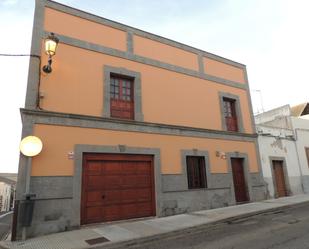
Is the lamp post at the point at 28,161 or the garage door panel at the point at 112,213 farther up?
the lamp post at the point at 28,161

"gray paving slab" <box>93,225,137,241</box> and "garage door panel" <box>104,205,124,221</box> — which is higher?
"garage door panel" <box>104,205,124,221</box>

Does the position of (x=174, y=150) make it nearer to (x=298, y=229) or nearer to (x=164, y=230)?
(x=164, y=230)

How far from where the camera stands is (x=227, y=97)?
1352cm

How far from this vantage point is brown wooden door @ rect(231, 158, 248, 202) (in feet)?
40.2

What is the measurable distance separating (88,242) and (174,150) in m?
5.24

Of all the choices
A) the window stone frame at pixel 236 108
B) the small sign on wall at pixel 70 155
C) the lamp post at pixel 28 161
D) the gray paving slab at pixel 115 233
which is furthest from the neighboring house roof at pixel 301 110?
the lamp post at pixel 28 161

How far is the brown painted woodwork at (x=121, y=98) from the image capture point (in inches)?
389

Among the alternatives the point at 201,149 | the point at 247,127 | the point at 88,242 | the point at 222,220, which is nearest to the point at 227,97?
the point at 247,127

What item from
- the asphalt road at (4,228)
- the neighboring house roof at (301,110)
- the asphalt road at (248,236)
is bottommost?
the asphalt road at (4,228)

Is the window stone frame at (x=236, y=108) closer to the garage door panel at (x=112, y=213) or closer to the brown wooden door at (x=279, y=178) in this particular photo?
the brown wooden door at (x=279, y=178)

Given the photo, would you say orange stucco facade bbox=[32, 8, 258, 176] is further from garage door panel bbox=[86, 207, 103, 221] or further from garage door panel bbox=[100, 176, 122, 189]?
garage door panel bbox=[86, 207, 103, 221]

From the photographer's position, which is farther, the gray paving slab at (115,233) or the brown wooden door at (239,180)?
the brown wooden door at (239,180)

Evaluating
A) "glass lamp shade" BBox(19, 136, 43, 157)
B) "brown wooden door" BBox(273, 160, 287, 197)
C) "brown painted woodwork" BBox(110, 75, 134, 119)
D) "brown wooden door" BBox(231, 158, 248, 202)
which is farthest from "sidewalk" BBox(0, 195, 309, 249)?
"brown wooden door" BBox(273, 160, 287, 197)

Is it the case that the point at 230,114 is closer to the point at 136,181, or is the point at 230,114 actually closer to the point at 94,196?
the point at 136,181
